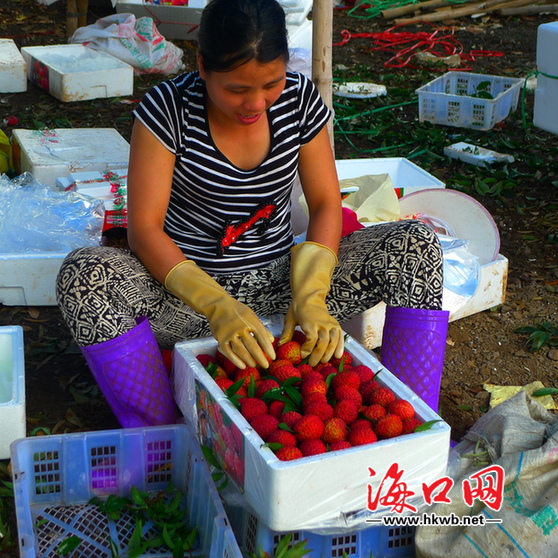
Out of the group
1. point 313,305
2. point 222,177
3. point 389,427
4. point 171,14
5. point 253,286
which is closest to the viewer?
point 389,427

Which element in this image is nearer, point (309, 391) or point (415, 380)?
point (309, 391)

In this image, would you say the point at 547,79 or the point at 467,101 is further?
the point at 467,101

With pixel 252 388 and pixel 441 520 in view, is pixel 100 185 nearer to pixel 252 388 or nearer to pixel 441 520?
pixel 252 388

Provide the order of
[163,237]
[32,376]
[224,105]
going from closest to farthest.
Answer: [224,105]
[163,237]
[32,376]

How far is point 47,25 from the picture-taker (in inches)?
268

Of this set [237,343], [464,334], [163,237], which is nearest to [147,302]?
[163,237]

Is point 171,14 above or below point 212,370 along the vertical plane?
above

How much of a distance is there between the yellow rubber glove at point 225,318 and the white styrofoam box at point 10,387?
498 mm

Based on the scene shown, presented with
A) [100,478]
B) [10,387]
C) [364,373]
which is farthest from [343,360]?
[10,387]

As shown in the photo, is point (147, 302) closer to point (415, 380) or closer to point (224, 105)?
point (224, 105)

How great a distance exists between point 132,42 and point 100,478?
4.36 m

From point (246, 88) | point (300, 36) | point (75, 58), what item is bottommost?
point (75, 58)

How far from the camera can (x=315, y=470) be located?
147 cm

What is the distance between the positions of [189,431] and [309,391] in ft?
1.08
